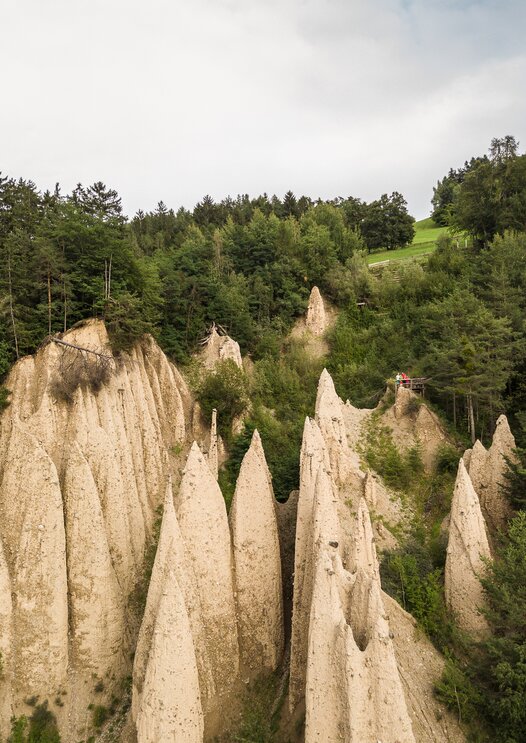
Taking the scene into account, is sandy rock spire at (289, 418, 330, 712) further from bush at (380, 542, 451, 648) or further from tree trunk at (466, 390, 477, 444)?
tree trunk at (466, 390, 477, 444)

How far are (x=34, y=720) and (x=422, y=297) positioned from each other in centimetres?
3585

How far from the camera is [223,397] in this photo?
2841cm

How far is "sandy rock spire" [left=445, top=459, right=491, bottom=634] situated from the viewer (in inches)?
584

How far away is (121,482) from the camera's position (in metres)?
18.1

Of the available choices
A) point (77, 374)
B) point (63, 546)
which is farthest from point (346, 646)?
point (77, 374)

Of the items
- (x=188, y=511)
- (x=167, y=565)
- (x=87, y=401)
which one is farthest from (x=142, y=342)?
(x=167, y=565)

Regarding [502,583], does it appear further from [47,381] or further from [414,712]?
[47,381]

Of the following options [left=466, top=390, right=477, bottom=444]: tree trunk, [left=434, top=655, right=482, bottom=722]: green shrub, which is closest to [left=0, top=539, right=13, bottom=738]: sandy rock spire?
[left=434, top=655, right=482, bottom=722]: green shrub

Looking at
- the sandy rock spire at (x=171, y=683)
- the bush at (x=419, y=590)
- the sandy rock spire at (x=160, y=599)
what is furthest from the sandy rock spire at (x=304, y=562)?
the bush at (x=419, y=590)

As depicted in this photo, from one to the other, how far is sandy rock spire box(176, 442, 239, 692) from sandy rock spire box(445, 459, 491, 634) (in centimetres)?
759

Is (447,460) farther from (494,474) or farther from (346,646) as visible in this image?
(346,646)

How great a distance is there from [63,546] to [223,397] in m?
14.3

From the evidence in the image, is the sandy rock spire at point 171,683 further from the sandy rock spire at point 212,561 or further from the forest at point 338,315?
the forest at point 338,315

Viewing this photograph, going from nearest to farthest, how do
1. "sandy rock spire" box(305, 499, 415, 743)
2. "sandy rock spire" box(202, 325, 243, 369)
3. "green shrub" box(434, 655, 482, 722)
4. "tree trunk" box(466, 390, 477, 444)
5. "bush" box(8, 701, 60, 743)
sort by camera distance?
"sandy rock spire" box(305, 499, 415, 743) < "green shrub" box(434, 655, 482, 722) < "bush" box(8, 701, 60, 743) < "tree trunk" box(466, 390, 477, 444) < "sandy rock spire" box(202, 325, 243, 369)
